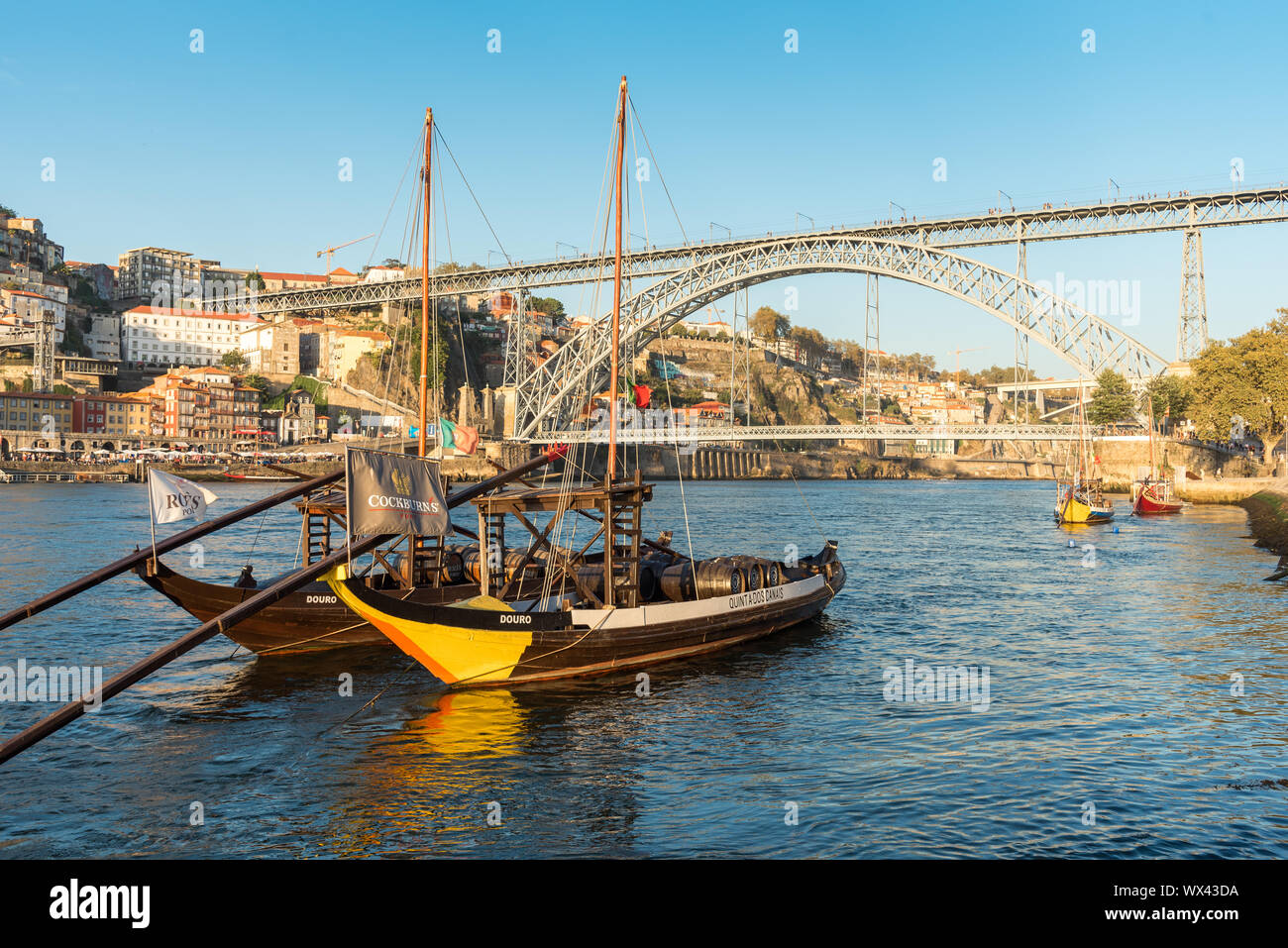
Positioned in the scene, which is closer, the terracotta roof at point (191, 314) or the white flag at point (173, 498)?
the white flag at point (173, 498)

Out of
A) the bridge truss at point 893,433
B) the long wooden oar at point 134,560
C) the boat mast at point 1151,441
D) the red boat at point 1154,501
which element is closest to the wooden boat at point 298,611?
the long wooden oar at point 134,560

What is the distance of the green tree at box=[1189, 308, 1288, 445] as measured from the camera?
66.2 metres

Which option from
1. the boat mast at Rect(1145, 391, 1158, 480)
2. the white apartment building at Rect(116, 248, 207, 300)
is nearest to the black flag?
the boat mast at Rect(1145, 391, 1158, 480)

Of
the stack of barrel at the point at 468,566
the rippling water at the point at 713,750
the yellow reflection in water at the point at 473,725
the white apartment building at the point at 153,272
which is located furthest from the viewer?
the white apartment building at the point at 153,272

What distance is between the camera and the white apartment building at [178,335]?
122 m

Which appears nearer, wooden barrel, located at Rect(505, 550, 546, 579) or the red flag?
wooden barrel, located at Rect(505, 550, 546, 579)

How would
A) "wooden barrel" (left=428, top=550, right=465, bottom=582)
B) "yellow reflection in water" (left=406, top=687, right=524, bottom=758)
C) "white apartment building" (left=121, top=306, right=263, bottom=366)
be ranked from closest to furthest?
"yellow reflection in water" (left=406, top=687, right=524, bottom=758)
"wooden barrel" (left=428, top=550, right=465, bottom=582)
"white apartment building" (left=121, top=306, right=263, bottom=366)

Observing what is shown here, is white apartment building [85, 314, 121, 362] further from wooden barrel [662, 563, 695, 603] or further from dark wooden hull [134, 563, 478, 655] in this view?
wooden barrel [662, 563, 695, 603]

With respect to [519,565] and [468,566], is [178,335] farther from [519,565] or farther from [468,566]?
[519,565]

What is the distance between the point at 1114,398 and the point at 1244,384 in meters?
13.3

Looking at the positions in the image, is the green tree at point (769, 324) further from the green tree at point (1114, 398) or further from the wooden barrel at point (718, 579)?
the wooden barrel at point (718, 579)

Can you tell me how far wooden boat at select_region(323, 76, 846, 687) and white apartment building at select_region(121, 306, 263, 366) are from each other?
117 meters
